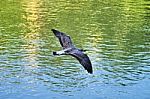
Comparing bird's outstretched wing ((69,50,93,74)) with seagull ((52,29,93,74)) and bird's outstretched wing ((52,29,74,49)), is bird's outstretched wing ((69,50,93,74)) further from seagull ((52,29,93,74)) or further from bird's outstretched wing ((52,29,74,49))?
bird's outstretched wing ((52,29,74,49))

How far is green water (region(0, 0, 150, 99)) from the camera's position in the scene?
117ft

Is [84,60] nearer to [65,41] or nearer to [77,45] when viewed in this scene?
[65,41]

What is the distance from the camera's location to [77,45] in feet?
167

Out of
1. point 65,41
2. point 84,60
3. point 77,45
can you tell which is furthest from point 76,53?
point 77,45

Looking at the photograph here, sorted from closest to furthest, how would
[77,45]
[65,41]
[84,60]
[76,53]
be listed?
[84,60], [76,53], [65,41], [77,45]

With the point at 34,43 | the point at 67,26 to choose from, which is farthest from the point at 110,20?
the point at 34,43

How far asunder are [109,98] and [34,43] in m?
19.8

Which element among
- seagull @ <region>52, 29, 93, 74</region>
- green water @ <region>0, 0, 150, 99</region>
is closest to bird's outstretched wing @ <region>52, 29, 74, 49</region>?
seagull @ <region>52, 29, 93, 74</region>

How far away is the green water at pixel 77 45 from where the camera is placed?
35.7 meters

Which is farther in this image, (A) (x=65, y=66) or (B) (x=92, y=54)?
(B) (x=92, y=54)

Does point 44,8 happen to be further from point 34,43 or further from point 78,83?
point 78,83

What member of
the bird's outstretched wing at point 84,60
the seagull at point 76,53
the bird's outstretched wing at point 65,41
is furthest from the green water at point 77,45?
the bird's outstretched wing at point 84,60

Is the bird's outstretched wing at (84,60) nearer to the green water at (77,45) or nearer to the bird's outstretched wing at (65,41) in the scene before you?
the bird's outstretched wing at (65,41)

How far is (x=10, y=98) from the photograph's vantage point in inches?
1299
